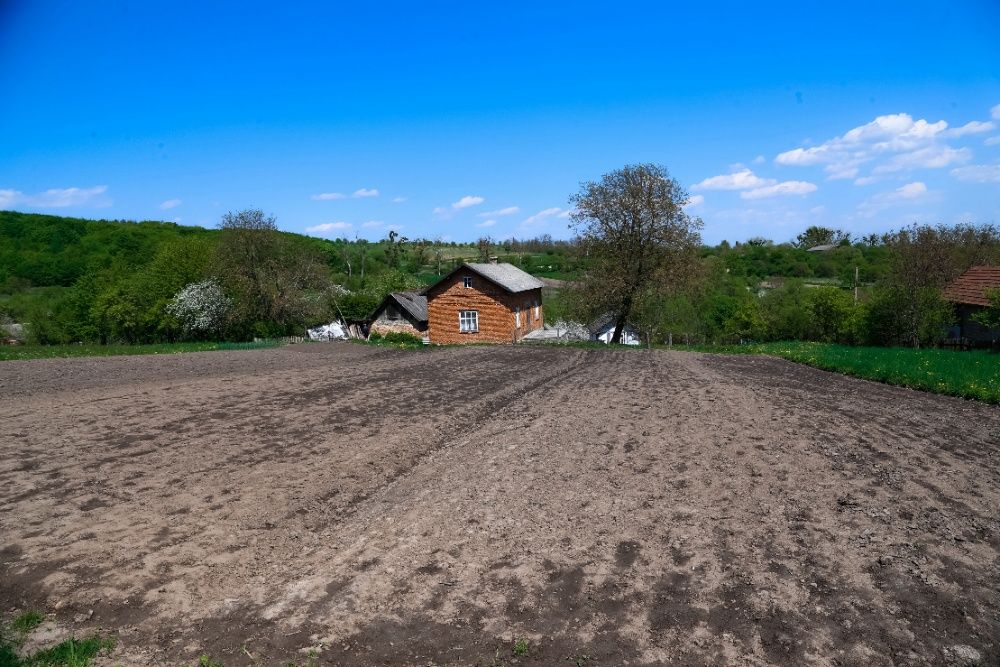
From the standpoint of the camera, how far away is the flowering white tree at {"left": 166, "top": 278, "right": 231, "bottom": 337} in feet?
150

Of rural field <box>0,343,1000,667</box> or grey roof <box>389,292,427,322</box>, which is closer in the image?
rural field <box>0,343,1000,667</box>

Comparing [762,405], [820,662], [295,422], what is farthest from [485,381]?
[820,662]

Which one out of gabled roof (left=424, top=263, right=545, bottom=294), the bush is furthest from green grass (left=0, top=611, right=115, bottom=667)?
gabled roof (left=424, top=263, right=545, bottom=294)

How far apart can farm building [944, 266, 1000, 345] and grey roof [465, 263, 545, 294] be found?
2547 cm

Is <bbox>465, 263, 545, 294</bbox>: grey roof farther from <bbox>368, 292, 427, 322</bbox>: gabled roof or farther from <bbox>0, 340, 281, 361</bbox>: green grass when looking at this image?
<bbox>0, 340, 281, 361</bbox>: green grass

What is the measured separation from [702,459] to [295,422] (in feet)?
27.8

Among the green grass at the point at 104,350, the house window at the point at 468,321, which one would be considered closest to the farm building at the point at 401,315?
the house window at the point at 468,321

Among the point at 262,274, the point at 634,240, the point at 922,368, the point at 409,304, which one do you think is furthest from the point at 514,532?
the point at 409,304

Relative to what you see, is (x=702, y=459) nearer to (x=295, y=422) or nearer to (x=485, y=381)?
(x=295, y=422)

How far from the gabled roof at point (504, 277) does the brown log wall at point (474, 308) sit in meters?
0.37

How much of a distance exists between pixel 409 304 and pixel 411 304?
0.29 m

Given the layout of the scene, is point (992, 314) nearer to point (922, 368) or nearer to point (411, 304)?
point (922, 368)

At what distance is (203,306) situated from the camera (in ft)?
151

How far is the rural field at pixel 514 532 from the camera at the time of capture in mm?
5215
